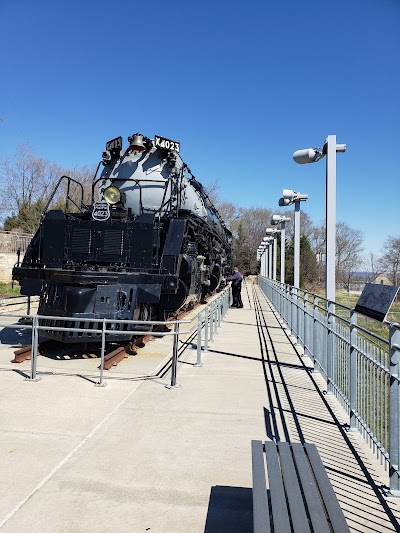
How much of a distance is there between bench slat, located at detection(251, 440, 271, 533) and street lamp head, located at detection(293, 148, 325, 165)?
5.49 metres

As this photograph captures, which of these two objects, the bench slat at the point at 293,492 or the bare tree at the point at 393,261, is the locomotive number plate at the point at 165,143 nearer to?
the bench slat at the point at 293,492

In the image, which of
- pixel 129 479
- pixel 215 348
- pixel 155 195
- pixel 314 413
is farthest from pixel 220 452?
pixel 155 195

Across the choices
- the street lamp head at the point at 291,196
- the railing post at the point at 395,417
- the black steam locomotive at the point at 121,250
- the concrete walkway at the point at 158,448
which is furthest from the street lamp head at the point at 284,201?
the railing post at the point at 395,417

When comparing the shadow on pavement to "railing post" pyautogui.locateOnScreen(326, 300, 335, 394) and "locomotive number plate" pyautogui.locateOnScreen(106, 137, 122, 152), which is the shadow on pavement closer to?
"railing post" pyautogui.locateOnScreen(326, 300, 335, 394)

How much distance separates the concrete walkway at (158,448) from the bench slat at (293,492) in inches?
18.3

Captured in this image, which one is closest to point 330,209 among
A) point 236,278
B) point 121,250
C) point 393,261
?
point 121,250

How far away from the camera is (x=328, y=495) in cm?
244

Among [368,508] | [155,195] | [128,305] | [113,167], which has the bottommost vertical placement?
[368,508]

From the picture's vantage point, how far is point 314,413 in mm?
4969

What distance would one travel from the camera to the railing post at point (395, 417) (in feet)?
10.5

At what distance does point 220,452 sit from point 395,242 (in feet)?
194

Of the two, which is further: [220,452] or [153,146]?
[153,146]

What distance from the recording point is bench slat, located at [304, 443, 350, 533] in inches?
84.8

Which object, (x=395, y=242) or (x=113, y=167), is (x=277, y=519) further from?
(x=395, y=242)
